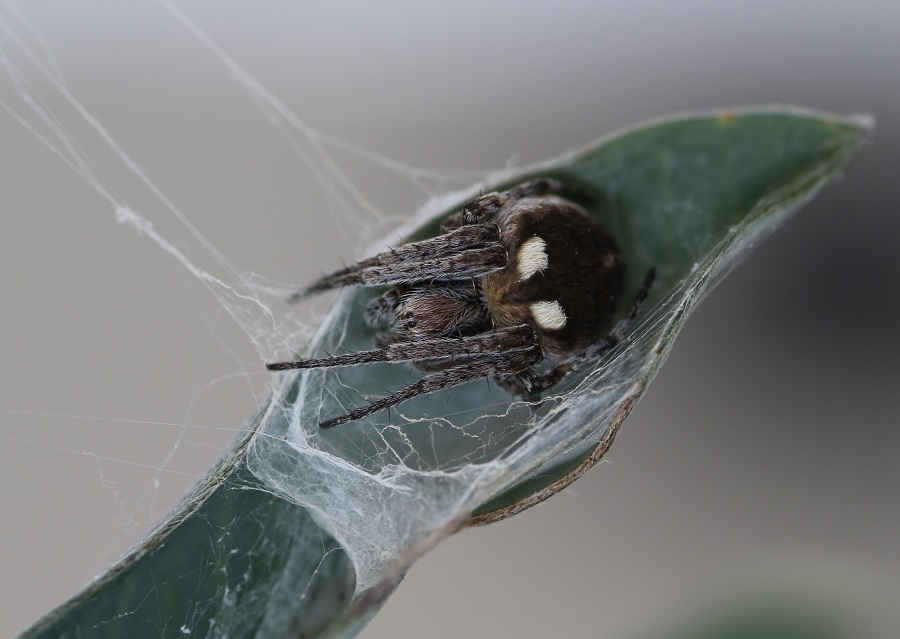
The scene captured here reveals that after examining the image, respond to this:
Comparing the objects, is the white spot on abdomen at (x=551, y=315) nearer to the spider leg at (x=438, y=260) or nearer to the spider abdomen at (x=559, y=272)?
the spider abdomen at (x=559, y=272)

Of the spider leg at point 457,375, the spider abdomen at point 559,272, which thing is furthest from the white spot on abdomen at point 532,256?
the spider leg at point 457,375

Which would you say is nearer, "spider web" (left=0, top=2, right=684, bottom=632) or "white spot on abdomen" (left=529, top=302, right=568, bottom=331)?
"spider web" (left=0, top=2, right=684, bottom=632)

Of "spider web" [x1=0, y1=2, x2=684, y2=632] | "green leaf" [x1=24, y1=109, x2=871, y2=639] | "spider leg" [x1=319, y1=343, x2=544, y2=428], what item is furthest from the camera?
"spider leg" [x1=319, y1=343, x2=544, y2=428]

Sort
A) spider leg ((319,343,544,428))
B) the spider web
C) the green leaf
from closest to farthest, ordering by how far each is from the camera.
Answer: the green leaf → the spider web → spider leg ((319,343,544,428))

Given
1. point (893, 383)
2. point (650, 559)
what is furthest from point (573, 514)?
point (893, 383)

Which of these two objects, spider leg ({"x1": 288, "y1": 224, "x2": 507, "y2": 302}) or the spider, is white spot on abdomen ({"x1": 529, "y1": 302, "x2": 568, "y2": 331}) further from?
spider leg ({"x1": 288, "y1": 224, "x2": 507, "y2": 302})

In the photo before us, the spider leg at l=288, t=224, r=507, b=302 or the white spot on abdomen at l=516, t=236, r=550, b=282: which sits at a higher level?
the spider leg at l=288, t=224, r=507, b=302

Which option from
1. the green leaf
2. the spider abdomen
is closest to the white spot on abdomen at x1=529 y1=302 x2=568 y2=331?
the spider abdomen
